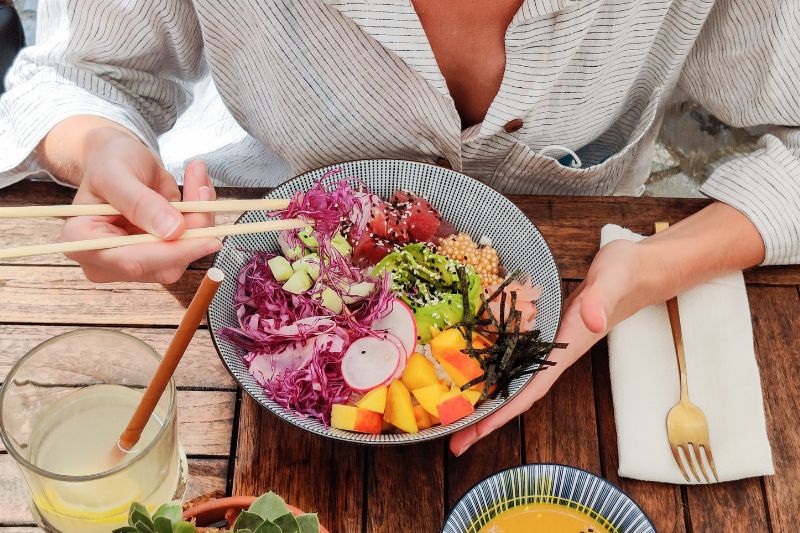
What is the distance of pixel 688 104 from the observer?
2.09 m

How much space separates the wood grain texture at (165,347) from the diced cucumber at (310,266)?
16cm

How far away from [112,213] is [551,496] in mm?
613

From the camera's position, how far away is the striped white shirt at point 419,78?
1086 mm

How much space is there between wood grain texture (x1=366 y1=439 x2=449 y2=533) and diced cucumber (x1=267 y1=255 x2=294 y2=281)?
0.27 metres

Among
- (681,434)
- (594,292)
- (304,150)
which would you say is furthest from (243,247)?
(681,434)

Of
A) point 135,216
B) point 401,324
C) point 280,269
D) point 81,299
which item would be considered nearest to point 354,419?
point 401,324

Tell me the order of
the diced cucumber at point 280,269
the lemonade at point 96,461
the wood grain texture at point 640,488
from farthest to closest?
the diced cucumber at point 280,269 < the wood grain texture at point 640,488 < the lemonade at point 96,461

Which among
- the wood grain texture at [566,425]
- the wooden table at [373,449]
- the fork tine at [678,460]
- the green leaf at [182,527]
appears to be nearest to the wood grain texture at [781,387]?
the wooden table at [373,449]

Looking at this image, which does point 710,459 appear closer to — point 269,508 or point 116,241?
point 269,508

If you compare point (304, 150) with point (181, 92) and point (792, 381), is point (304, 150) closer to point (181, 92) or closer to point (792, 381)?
point (181, 92)

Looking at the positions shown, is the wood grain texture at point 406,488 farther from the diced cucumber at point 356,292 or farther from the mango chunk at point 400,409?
the diced cucumber at point 356,292

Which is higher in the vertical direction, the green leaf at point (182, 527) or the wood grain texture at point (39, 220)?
the wood grain texture at point (39, 220)

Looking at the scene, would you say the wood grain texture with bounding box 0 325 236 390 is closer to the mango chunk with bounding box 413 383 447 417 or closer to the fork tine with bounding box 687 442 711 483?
the mango chunk with bounding box 413 383 447 417

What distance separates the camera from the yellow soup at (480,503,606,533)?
34.9 inches
